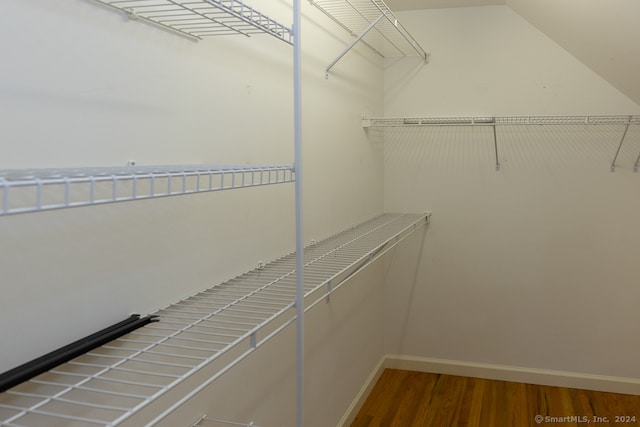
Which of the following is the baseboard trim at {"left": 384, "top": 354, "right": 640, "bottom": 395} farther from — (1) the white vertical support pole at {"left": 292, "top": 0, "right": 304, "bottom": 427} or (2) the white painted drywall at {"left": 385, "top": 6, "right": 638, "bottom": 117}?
(1) the white vertical support pole at {"left": 292, "top": 0, "right": 304, "bottom": 427}

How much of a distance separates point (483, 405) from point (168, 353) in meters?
2.16

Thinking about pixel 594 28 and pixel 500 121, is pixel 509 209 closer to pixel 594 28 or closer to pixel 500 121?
pixel 500 121

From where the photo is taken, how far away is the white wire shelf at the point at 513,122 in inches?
107

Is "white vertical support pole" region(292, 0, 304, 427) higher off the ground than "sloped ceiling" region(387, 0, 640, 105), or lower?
lower

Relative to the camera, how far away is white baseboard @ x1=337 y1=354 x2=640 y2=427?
2852 mm

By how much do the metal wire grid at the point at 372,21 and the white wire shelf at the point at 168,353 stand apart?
0.99m

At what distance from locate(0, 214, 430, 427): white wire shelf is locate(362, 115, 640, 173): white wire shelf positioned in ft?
4.48

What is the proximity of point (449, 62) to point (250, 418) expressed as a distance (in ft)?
7.49

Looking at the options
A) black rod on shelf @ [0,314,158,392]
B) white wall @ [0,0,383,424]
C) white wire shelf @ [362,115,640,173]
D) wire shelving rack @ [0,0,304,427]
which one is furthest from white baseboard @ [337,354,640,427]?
black rod on shelf @ [0,314,158,392]

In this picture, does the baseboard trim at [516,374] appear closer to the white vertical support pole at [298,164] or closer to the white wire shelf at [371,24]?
the white wire shelf at [371,24]

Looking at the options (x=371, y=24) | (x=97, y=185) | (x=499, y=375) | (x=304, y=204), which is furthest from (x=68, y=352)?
(x=499, y=375)

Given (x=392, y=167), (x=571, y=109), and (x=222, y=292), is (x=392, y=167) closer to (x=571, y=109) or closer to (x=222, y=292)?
(x=571, y=109)

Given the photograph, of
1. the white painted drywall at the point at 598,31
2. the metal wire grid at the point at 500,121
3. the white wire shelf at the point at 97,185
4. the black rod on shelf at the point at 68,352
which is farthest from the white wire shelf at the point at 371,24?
the black rod on shelf at the point at 68,352

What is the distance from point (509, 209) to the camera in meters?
2.98
